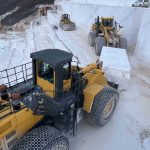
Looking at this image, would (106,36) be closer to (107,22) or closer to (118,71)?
(107,22)

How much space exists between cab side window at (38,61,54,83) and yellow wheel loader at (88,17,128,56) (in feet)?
23.3

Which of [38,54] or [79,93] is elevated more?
[38,54]

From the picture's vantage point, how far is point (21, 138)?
4.37 m

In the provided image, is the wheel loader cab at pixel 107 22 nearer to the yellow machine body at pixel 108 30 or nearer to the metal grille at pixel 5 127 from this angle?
the yellow machine body at pixel 108 30

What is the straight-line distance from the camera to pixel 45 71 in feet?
16.4

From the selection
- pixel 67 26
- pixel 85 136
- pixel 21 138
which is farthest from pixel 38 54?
pixel 67 26

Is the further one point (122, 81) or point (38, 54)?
point (122, 81)

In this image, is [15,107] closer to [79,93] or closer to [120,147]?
[79,93]

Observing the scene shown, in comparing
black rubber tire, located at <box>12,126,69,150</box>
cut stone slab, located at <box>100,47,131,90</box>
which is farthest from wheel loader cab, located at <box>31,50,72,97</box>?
cut stone slab, located at <box>100,47,131,90</box>

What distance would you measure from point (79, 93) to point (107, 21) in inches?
329

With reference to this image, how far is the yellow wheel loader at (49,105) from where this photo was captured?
4254 mm

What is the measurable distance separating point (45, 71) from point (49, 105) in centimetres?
79

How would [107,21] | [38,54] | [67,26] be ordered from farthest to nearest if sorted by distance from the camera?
[67,26], [107,21], [38,54]

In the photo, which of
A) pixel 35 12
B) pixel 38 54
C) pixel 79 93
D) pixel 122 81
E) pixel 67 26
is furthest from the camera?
pixel 35 12
